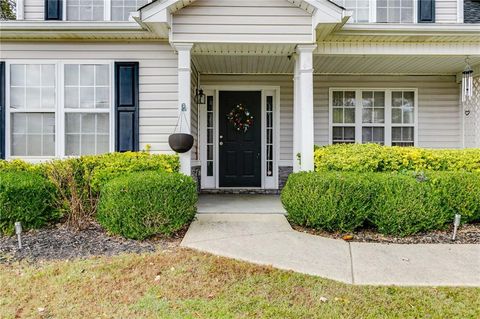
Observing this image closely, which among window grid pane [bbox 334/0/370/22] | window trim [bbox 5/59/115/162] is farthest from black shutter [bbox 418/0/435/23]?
window trim [bbox 5/59/115/162]

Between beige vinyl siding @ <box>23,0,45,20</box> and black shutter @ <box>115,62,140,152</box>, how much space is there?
1.92 meters

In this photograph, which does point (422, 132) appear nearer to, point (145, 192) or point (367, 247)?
point (367, 247)

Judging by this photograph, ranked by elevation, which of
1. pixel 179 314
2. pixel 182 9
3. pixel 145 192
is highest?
pixel 182 9

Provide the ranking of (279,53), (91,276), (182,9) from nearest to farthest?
(91,276), (182,9), (279,53)

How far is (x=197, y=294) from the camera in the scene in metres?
3.10

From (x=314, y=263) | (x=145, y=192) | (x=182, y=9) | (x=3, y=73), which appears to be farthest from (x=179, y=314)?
(x=3, y=73)

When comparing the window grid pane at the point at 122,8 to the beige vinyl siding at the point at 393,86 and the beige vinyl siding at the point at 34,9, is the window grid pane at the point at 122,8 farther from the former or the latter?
the beige vinyl siding at the point at 393,86

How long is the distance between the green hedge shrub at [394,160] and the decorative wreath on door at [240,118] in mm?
2689

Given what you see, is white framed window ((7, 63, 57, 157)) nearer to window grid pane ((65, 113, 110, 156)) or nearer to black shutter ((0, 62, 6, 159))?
black shutter ((0, 62, 6, 159))

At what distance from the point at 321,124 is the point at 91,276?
5.98 m

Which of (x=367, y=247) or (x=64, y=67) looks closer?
(x=367, y=247)

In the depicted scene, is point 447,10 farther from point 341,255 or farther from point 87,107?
point 87,107

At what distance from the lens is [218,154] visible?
8.13 metres

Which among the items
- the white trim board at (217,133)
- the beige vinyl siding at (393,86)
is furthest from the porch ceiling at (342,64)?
the white trim board at (217,133)
